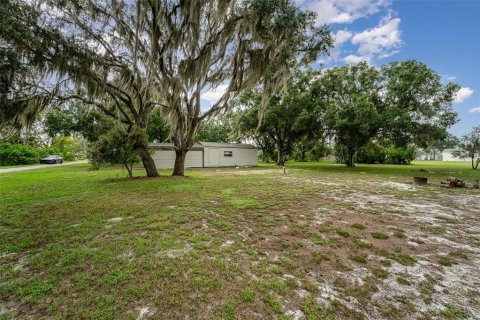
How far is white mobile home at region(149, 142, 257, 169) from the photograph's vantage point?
1823cm

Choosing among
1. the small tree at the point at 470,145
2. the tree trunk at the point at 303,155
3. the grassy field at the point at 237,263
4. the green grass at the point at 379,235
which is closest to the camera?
the grassy field at the point at 237,263

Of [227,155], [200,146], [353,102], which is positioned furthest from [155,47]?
[227,155]

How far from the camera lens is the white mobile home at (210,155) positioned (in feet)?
59.8

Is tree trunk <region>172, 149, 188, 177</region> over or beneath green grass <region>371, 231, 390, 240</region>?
over

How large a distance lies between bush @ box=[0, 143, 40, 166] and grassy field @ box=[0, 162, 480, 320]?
73.2 feet

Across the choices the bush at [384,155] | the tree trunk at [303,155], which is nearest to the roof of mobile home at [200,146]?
the tree trunk at [303,155]

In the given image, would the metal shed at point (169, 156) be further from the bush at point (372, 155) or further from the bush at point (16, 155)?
the bush at point (372, 155)

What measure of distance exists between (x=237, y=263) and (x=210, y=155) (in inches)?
715

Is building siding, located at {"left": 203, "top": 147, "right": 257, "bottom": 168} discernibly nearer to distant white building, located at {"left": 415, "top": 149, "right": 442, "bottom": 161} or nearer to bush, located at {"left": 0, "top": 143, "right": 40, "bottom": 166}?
bush, located at {"left": 0, "top": 143, "right": 40, "bottom": 166}

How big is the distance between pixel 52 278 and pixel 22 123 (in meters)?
7.62

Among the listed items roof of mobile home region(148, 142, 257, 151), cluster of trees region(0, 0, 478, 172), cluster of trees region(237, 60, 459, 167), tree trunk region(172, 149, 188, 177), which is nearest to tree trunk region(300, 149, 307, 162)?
cluster of trees region(237, 60, 459, 167)

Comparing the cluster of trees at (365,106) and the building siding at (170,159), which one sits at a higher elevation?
the cluster of trees at (365,106)

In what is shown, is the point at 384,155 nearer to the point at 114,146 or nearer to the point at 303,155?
the point at 303,155

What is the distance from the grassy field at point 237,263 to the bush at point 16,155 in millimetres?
22318
